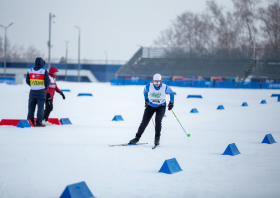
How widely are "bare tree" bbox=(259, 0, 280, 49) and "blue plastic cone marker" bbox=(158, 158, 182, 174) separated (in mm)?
47421

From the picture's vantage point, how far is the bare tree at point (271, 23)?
47922mm

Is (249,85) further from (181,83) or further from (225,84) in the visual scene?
(181,83)

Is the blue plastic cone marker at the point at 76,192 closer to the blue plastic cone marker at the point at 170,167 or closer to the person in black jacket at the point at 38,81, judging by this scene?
the blue plastic cone marker at the point at 170,167

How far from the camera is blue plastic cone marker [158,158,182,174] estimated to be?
5.42m

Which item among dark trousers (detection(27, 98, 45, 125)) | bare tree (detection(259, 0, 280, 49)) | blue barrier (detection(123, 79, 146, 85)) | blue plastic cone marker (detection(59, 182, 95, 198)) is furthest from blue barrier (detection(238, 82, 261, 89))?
blue plastic cone marker (detection(59, 182, 95, 198))

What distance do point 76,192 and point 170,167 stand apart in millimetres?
1952

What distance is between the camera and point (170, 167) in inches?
214

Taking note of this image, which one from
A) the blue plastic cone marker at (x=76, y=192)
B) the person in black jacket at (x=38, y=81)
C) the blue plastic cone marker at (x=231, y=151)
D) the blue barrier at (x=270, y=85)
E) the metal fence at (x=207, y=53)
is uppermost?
the metal fence at (x=207, y=53)

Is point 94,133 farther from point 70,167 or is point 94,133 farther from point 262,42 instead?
point 262,42

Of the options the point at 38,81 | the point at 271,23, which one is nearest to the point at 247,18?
the point at 271,23

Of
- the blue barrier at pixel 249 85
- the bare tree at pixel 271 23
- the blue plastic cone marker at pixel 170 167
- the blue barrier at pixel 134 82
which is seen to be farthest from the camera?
the bare tree at pixel 271 23

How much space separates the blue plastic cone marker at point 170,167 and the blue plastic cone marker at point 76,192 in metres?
1.65

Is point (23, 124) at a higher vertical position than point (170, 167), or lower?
lower

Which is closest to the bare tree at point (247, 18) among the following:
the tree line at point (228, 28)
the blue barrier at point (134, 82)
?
the tree line at point (228, 28)
